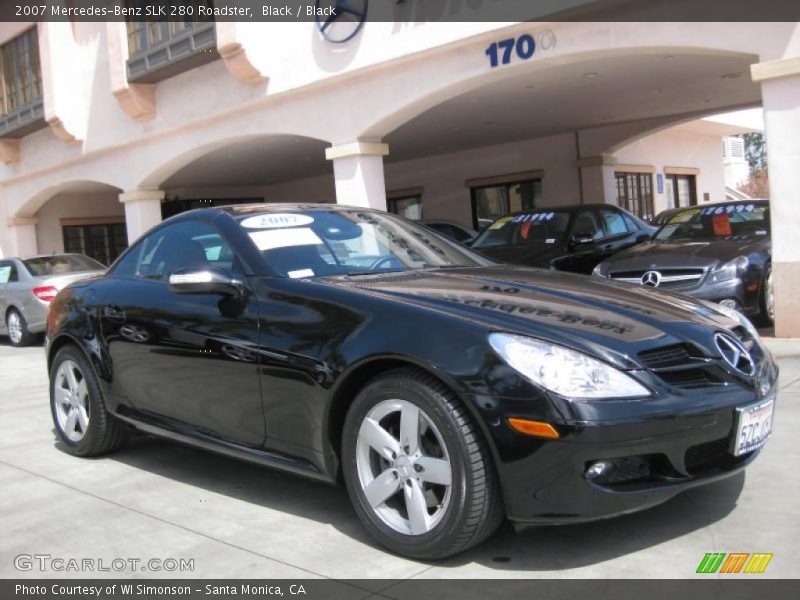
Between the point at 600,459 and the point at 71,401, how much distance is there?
368 centimetres

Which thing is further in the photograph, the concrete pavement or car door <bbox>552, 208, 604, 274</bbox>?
car door <bbox>552, 208, 604, 274</bbox>

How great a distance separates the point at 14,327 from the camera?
507 inches

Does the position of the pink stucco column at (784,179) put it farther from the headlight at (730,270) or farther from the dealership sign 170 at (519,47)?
the dealership sign 170 at (519,47)

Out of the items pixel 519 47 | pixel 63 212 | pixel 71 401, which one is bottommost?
pixel 71 401

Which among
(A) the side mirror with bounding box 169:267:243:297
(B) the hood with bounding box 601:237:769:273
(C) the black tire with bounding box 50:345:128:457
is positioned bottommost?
(C) the black tire with bounding box 50:345:128:457

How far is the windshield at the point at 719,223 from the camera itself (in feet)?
29.9

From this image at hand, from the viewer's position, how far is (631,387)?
2951 millimetres

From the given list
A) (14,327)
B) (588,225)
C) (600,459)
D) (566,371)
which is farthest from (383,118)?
(600,459)

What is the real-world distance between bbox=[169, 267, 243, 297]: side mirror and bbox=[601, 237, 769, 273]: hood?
215 inches

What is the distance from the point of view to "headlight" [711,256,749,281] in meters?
7.88

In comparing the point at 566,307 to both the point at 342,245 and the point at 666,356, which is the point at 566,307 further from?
the point at 342,245

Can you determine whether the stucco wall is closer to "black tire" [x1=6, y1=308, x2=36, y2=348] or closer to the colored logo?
"black tire" [x1=6, y1=308, x2=36, y2=348]
